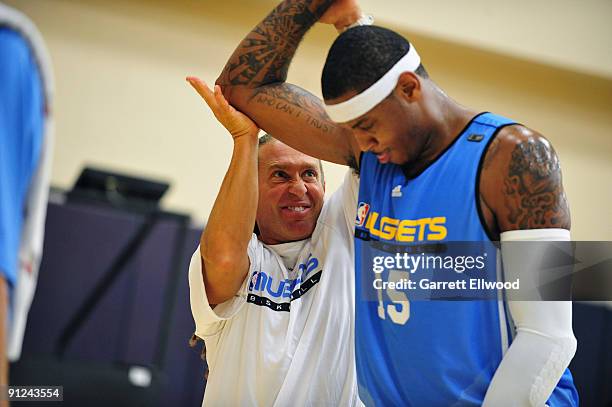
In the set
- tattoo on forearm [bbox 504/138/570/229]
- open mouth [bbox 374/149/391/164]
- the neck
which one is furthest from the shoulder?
open mouth [bbox 374/149/391/164]

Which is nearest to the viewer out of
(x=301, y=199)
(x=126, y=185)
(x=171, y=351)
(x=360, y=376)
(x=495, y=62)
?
(x=360, y=376)

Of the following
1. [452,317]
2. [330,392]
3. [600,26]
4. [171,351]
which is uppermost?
[600,26]

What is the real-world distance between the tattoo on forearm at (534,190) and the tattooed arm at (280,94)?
1.86 ft

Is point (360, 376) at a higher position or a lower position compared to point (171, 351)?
higher

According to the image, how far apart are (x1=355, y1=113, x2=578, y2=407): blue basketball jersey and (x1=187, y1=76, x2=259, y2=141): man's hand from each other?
40 cm

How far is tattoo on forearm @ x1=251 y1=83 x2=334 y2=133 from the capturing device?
7.54ft

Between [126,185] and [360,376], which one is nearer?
[360,376]

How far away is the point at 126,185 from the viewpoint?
366 centimetres

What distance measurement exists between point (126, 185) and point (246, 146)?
146 cm

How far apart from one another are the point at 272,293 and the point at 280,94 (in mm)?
577

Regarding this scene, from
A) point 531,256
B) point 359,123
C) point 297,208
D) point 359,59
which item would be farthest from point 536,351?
point 297,208

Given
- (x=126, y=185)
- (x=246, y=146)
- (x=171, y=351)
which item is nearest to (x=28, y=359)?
(x=246, y=146)

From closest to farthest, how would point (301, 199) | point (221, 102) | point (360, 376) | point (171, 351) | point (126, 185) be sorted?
point (360, 376) → point (221, 102) → point (301, 199) → point (126, 185) → point (171, 351)

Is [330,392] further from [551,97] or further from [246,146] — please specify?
[551,97]
